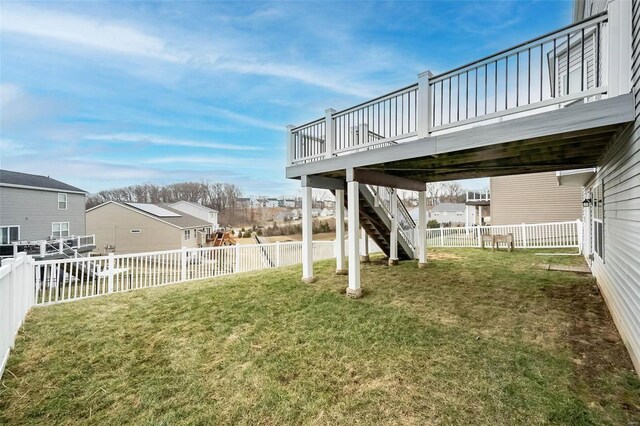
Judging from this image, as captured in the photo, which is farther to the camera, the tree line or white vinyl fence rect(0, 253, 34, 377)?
the tree line

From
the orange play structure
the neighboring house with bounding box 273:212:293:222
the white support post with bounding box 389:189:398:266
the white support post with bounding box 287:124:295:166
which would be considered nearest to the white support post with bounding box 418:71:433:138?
the white support post with bounding box 287:124:295:166

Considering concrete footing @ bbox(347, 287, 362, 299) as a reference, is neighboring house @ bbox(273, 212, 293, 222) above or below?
above

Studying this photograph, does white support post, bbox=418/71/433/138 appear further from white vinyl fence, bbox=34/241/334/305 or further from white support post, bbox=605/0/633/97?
white vinyl fence, bbox=34/241/334/305

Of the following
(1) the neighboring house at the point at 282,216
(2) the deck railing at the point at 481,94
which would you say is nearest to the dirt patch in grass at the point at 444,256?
(2) the deck railing at the point at 481,94

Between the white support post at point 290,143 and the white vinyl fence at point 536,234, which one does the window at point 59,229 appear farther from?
the white vinyl fence at point 536,234

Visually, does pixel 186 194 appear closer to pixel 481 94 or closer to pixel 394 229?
pixel 394 229

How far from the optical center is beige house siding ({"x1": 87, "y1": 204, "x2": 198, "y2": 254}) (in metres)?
23.9

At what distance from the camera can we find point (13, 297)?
434 cm

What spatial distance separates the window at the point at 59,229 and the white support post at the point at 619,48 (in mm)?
26419

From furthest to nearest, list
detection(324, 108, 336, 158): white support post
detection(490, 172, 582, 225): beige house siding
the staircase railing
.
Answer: detection(490, 172, 582, 225): beige house siding → the staircase railing → detection(324, 108, 336, 158): white support post

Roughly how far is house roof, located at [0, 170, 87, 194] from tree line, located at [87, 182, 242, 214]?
23203mm

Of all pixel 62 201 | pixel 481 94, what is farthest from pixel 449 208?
pixel 62 201

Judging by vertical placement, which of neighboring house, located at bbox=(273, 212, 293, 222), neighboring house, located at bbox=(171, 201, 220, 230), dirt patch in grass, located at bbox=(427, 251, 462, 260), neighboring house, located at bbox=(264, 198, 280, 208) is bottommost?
dirt patch in grass, located at bbox=(427, 251, 462, 260)

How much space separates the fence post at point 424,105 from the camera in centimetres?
460
